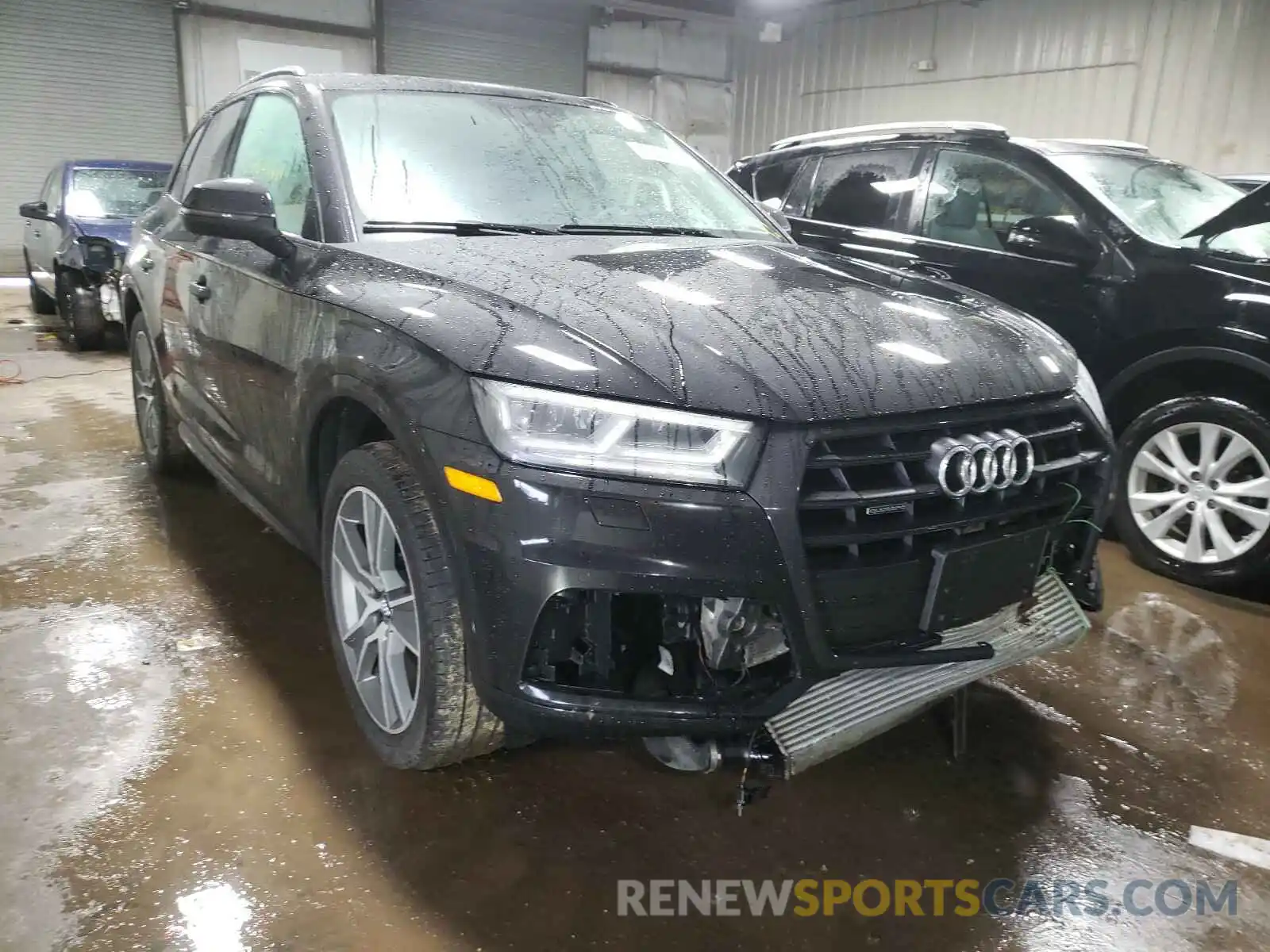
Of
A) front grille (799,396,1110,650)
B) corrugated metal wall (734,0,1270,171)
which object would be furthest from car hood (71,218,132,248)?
corrugated metal wall (734,0,1270,171)

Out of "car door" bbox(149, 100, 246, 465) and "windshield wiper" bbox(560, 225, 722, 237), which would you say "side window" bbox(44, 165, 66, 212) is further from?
"windshield wiper" bbox(560, 225, 722, 237)

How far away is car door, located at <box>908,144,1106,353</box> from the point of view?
3.70m

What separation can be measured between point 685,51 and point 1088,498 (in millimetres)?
14071

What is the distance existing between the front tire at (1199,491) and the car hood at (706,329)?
1.51 m

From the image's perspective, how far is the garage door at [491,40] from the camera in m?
12.8

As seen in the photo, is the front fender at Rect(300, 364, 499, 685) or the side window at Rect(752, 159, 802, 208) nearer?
the front fender at Rect(300, 364, 499, 685)

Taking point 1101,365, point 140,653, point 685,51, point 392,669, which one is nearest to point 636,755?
point 392,669

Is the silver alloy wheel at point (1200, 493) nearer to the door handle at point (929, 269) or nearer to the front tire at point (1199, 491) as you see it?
the front tire at point (1199, 491)

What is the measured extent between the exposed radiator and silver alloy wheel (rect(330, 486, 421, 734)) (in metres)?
0.75

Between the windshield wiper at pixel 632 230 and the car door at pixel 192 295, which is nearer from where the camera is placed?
the windshield wiper at pixel 632 230

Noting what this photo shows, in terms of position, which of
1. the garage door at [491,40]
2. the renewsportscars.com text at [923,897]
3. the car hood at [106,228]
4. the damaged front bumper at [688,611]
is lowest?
the renewsportscars.com text at [923,897]

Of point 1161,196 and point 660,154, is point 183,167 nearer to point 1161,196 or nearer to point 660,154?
point 660,154

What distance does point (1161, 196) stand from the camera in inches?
156

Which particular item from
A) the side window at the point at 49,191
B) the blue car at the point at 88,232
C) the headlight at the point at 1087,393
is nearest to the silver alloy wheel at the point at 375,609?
the headlight at the point at 1087,393
